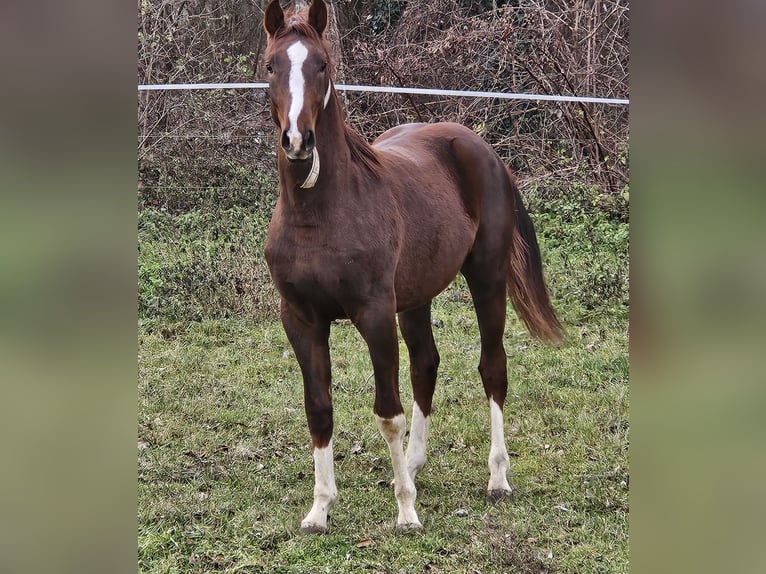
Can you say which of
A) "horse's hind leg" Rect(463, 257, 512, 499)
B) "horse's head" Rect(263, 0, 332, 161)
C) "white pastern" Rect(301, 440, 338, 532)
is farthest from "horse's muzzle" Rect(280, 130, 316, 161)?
"horse's hind leg" Rect(463, 257, 512, 499)

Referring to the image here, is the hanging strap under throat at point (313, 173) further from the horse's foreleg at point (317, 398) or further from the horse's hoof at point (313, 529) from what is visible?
the horse's hoof at point (313, 529)

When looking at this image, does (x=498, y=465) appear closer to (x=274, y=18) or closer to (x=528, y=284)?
(x=528, y=284)

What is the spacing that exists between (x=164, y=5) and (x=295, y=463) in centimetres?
709

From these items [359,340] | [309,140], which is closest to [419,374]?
[309,140]

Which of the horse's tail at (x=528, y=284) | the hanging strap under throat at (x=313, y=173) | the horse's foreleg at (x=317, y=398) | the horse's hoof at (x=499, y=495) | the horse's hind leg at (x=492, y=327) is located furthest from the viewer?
the horse's tail at (x=528, y=284)

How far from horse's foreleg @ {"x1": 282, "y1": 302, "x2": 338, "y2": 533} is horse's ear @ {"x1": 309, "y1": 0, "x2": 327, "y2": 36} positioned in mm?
1208

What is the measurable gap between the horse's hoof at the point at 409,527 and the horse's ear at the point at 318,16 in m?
2.20

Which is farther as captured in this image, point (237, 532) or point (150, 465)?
point (150, 465)

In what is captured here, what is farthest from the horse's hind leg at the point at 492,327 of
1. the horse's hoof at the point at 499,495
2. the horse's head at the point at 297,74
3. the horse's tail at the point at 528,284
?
the horse's head at the point at 297,74

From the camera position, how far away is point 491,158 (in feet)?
14.3

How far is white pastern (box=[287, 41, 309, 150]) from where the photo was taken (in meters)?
2.78

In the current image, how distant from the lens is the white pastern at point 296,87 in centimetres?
278

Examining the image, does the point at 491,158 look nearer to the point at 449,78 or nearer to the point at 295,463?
the point at 295,463
